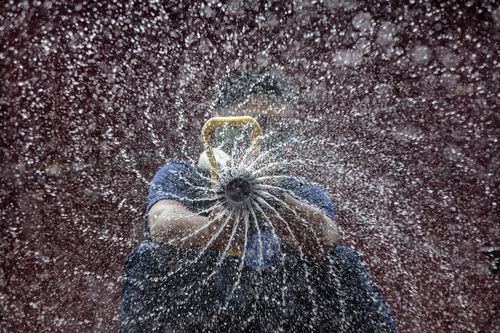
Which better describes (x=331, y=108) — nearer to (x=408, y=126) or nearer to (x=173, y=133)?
(x=408, y=126)

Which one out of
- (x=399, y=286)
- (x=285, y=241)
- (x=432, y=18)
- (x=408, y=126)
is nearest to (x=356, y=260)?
(x=285, y=241)

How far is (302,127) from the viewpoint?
101 inches

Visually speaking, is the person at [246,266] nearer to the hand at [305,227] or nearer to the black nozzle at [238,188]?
the hand at [305,227]

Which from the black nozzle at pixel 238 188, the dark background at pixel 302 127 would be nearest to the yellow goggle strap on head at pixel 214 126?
the black nozzle at pixel 238 188

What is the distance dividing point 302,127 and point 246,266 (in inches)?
46.6

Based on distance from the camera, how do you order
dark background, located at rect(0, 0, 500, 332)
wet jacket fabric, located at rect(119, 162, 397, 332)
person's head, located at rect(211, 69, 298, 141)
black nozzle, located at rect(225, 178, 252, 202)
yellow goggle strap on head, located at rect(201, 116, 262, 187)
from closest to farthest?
black nozzle, located at rect(225, 178, 252, 202) → yellow goggle strap on head, located at rect(201, 116, 262, 187) → wet jacket fabric, located at rect(119, 162, 397, 332) → person's head, located at rect(211, 69, 298, 141) → dark background, located at rect(0, 0, 500, 332)

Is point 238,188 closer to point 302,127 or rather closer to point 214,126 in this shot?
point 214,126

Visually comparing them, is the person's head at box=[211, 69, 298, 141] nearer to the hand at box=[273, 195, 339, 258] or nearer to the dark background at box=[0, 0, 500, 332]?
the hand at box=[273, 195, 339, 258]

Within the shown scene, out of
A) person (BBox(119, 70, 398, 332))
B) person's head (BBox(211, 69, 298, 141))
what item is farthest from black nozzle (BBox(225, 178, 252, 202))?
person's head (BBox(211, 69, 298, 141))

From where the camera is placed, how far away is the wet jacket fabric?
156 cm

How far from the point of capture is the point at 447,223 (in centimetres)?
251

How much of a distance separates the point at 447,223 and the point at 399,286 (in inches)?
18.9

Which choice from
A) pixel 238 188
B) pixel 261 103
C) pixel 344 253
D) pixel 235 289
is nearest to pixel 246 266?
pixel 235 289

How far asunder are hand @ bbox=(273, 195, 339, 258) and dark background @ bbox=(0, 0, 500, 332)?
86cm
